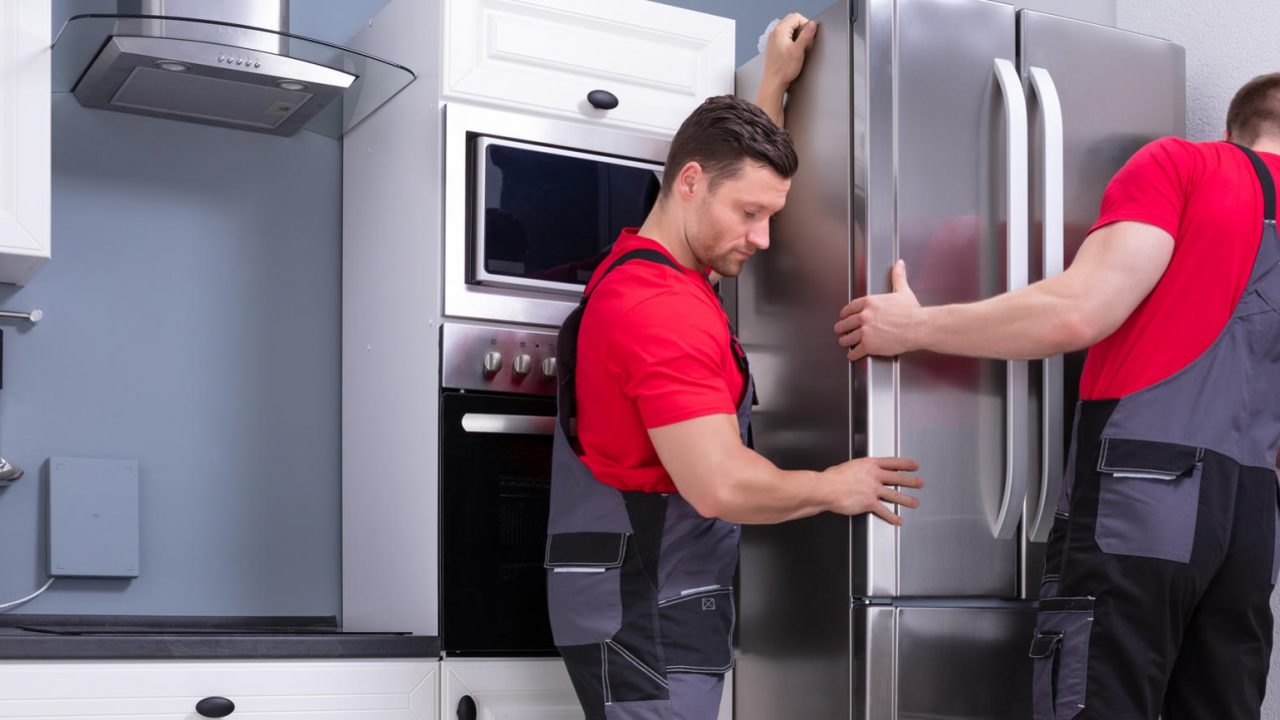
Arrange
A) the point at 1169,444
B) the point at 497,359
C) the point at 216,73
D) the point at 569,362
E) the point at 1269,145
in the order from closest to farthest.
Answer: the point at 1169,444 → the point at 569,362 → the point at 1269,145 → the point at 497,359 → the point at 216,73

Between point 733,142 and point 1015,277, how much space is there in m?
0.52

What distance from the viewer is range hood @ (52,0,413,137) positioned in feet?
7.37

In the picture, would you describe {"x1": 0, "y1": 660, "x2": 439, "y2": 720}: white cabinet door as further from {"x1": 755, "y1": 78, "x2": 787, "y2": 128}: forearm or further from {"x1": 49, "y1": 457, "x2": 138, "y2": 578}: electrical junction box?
{"x1": 755, "y1": 78, "x2": 787, "y2": 128}: forearm

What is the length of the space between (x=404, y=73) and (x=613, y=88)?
37cm

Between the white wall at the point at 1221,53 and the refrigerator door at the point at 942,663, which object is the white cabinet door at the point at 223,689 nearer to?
the refrigerator door at the point at 942,663

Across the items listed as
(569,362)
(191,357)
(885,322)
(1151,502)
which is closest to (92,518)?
(191,357)

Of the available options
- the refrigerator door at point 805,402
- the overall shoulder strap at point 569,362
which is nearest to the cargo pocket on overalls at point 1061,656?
the refrigerator door at point 805,402

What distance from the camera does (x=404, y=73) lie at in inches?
94.5

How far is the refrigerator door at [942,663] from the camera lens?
2014 millimetres

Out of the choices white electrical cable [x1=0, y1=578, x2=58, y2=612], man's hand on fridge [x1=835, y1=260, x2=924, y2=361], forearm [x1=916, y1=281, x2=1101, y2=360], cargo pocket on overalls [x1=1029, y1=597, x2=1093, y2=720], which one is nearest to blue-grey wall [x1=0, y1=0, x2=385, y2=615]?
white electrical cable [x1=0, y1=578, x2=58, y2=612]

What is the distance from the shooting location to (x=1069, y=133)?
7.36 feet

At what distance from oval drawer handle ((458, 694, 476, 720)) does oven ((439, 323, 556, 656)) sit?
0.07 metres

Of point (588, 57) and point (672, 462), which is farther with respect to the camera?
point (588, 57)

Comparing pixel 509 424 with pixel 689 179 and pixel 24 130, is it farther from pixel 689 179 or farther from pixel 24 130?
pixel 24 130
